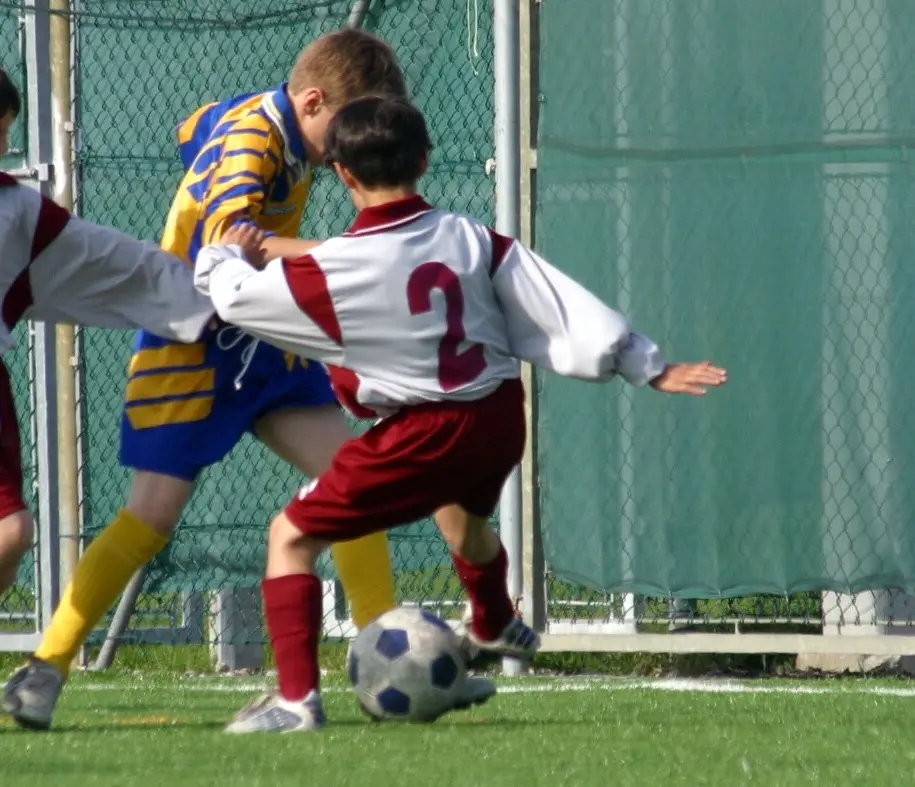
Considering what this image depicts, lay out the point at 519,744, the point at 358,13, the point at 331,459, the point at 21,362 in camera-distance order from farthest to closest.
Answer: the point at 21,362 < the point at 358,13 < the point at 331,459 < the point at 519,744

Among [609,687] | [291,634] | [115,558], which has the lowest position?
[609,687]

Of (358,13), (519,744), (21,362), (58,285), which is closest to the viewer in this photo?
(519,744)

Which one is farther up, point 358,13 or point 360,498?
point 358,13

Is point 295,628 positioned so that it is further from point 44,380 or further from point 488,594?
point 44,380

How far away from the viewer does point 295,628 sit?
4297 millimetres

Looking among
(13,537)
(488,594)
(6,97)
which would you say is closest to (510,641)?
(488,594)

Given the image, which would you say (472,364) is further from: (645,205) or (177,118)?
(177,118)

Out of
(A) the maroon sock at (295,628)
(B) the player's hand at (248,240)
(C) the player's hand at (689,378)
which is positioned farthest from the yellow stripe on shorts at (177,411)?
(C) the player's hand at (689,378)

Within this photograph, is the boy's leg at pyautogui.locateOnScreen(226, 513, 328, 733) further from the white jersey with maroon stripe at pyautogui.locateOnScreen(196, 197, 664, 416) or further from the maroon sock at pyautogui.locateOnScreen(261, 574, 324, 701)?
the white jersey with maroon stripe at pyautogui.locateOnScreen(196, 197, 664, 416)

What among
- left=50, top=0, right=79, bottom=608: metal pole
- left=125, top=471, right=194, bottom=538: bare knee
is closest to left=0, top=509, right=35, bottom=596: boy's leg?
left=125, top=471, right=194, bottom=538: bare knee

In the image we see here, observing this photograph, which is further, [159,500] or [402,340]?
[159,500]

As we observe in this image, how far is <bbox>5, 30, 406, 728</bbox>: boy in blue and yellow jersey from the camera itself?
472 cm

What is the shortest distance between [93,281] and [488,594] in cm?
116

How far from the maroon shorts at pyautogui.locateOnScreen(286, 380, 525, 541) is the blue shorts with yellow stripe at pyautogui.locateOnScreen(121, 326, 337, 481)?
530 millimetres
